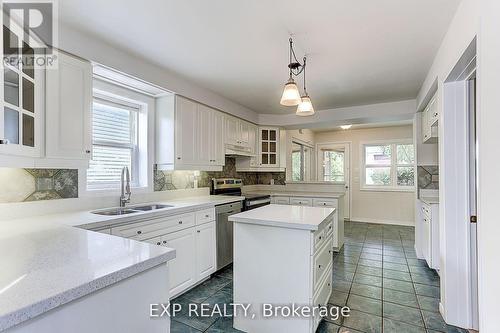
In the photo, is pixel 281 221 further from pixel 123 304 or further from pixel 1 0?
pixel 1 0

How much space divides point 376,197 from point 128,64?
6.13m

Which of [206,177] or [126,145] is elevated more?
[126,145]

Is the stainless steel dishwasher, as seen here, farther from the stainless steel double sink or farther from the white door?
the white door

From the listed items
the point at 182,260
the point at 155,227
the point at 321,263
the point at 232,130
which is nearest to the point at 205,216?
the point at 182,260

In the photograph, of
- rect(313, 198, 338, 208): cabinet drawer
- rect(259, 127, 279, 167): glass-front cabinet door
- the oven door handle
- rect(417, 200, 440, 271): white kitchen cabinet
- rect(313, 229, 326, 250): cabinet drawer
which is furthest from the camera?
rect(259, 127, 279, 167): glass-front cabinet door

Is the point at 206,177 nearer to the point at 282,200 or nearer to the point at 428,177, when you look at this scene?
the point at 282,200

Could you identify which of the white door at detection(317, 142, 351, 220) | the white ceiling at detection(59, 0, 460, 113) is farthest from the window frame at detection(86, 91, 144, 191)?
the white door at detection(317, 142, 351, 220)

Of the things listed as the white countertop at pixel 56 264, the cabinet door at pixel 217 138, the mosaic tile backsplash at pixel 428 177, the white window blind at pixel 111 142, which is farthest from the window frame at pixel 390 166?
the white countertop at pixel 56 264

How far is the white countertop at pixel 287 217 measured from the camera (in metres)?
1.86

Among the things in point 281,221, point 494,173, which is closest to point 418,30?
point 494,173

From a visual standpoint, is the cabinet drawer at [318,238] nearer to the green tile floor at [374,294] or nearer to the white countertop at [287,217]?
the white countertop at [287,217]

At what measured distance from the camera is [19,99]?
5.09 ft

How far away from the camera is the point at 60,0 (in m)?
1.70

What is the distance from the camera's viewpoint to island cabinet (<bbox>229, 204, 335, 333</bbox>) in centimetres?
183
